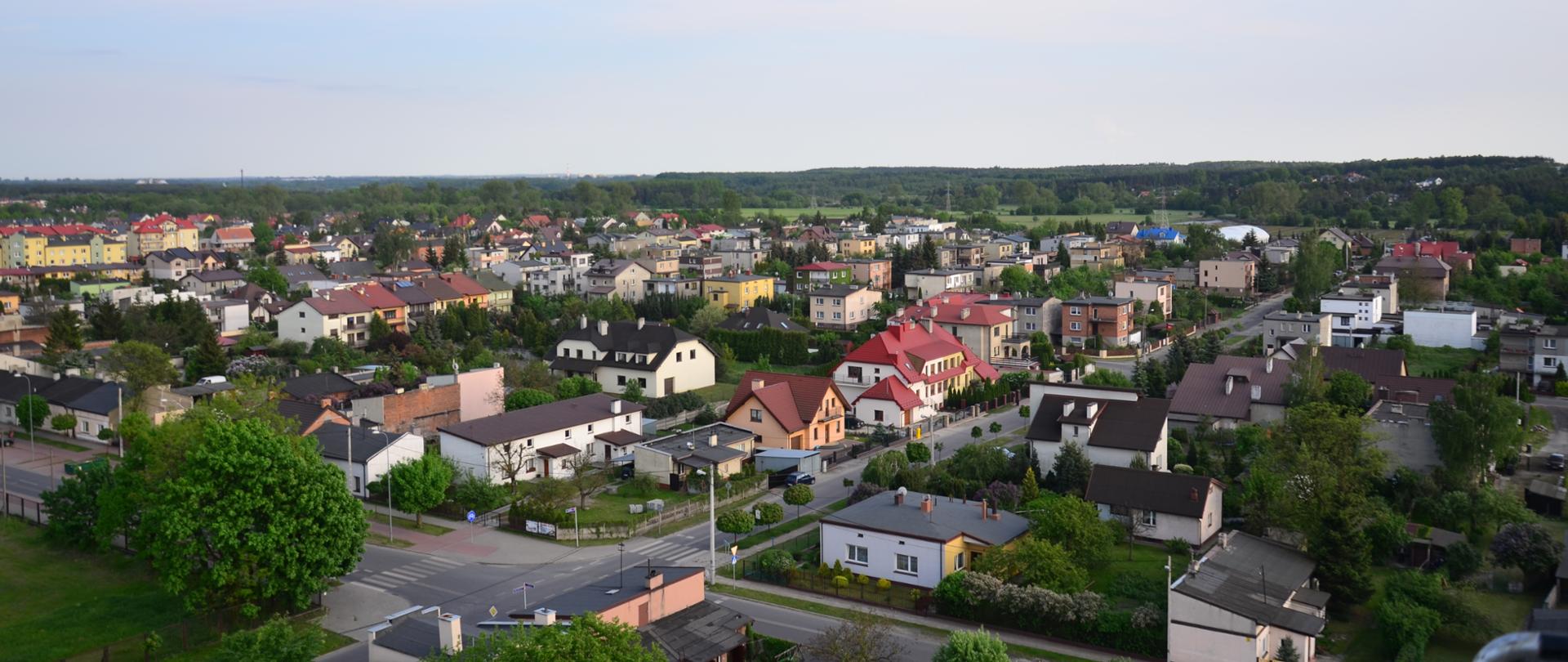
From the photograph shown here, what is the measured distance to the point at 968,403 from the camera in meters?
38.8

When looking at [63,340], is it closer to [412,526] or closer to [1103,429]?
[412,526]

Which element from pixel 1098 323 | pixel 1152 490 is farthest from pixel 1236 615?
pixel 1098 323

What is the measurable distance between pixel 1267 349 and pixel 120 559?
40.1 metres

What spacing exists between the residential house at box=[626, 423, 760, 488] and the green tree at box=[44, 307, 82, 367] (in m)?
26.6

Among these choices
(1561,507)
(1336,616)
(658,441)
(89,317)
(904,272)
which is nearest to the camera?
(1336,616)

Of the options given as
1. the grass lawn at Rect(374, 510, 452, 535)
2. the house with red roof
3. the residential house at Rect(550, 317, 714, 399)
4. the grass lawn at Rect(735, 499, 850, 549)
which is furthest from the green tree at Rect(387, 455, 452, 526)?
the house with red roof

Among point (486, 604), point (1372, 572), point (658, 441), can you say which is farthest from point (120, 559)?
point (1372, 572)

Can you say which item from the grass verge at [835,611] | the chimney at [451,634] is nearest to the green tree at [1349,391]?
the grass verge at [835,611]

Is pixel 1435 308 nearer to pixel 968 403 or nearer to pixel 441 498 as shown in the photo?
pixel 968 403

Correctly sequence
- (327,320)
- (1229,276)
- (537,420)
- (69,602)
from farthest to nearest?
1. (1229,276)
2. (327,320)
3. (537,420)
4. (69,602)

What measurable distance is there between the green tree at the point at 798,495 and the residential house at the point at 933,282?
38008 millimetres

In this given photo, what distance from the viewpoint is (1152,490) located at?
24.3 metres

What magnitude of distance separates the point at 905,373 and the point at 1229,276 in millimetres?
35950

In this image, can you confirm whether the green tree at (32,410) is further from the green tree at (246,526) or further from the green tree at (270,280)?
the green tree at (270,280)
